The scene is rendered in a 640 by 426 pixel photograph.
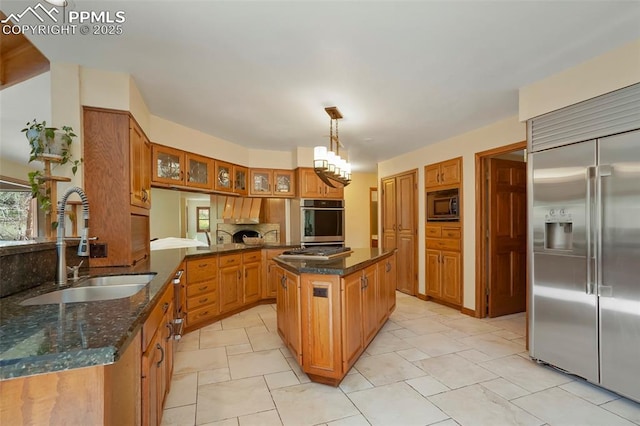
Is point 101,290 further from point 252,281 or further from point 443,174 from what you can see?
point 443,174

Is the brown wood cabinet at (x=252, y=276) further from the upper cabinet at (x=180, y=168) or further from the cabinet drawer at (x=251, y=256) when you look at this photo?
the upper cabinet at (x=180, y=168)

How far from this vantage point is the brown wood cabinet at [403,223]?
5.03 metres

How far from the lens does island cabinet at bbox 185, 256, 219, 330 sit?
3.40 meters

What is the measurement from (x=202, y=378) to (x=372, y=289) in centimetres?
164

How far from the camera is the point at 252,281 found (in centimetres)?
437


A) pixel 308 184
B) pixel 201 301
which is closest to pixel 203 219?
pixel 201 301

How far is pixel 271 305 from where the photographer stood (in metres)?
4.58

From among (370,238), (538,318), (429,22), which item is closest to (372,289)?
(538,318)

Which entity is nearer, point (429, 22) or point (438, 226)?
point (429, 22)

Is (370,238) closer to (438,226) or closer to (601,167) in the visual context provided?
(438,226)

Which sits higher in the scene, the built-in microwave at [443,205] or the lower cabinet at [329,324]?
the built-in microwave at [443,205]

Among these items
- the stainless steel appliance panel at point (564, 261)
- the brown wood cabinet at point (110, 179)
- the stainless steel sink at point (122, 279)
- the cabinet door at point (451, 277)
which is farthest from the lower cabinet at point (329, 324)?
the cabinet door at point (451, 277)

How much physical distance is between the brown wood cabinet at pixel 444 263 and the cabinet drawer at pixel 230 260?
9.32 ft

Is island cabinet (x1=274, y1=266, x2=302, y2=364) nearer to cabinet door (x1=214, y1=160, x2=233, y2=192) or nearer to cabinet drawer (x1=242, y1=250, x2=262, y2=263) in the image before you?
cabinet drawer (x1=242, y1=250, x2=262, y2=263)
